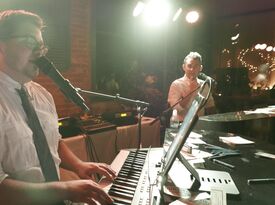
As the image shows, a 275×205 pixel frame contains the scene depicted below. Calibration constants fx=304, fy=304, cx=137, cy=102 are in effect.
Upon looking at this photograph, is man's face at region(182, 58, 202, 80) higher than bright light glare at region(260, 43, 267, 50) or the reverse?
the reverse

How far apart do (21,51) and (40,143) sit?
0.52m

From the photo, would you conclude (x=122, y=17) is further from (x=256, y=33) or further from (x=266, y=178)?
(x=256, y=33)

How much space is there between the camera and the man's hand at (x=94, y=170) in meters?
1.87

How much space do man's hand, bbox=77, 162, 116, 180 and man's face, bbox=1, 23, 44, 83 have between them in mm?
696

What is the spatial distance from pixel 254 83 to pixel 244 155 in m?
8.38

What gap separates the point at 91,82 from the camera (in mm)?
5453

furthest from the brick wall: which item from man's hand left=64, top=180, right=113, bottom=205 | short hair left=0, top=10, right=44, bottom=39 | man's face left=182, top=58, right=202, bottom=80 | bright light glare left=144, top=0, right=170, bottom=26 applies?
man's hand left=64, top=180, right=113, bottom=205

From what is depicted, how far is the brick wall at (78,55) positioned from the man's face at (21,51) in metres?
3.01

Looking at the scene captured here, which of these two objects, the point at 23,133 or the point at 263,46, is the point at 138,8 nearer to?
the point at 23,133

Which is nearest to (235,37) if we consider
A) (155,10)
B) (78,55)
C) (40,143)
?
(155,10)

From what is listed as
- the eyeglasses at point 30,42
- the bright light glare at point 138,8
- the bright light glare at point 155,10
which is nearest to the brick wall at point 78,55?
the bright light glare at point 138,8

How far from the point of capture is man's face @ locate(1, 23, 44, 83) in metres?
1.67

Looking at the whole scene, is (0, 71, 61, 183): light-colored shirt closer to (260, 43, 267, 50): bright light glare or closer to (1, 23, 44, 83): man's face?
(1, 23, 44, 83): man's face

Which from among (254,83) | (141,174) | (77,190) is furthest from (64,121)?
(254,83)
